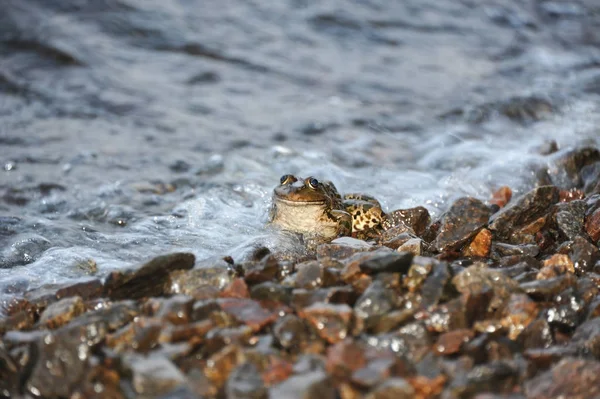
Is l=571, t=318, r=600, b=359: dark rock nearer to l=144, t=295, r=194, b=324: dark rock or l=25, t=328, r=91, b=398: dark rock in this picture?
l=144, t=295, r=194, b=324: dark rock

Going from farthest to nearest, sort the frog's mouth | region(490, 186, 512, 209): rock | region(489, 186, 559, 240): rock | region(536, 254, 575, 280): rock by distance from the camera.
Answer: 1. region(490, 186, 512, 209): rock
2. the frog's mouth
3. region(489, 186, 559, 240): rock
4. region(536, 254, 575, 280): rock

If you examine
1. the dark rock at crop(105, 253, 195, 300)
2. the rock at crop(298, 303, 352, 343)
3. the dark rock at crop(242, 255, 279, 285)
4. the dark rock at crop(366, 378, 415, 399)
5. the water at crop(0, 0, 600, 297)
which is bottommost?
the water at crop(0, 0, 600, 297)

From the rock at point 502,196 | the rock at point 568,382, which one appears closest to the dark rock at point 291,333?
the rock at point 568,382

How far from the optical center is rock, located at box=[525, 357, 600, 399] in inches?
119

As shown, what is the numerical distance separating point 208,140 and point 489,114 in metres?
4.14

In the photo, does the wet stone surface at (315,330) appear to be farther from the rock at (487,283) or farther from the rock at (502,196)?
the rock at (502,196)

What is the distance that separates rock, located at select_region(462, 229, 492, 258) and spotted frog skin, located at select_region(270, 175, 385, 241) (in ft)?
3.32

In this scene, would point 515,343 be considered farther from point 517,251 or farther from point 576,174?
point 576,174

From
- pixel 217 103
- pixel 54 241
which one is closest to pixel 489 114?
pixel 217 103

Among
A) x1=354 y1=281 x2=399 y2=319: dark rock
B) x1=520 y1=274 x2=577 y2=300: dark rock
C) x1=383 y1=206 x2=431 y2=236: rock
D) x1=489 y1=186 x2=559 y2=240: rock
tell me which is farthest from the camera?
x1=383 y1=206 x2=431 y2=236: rock

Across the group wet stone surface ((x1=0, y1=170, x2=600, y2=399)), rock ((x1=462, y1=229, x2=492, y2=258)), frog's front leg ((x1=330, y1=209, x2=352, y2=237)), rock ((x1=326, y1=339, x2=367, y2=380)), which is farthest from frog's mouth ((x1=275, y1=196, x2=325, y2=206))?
rock ((x1=326, y1=339, x2=367, y2=380))

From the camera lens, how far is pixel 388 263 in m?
3.85

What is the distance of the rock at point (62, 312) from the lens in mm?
3721

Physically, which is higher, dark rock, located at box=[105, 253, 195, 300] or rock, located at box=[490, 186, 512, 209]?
dark rock, located at box=[105, 253, 195, 300]
